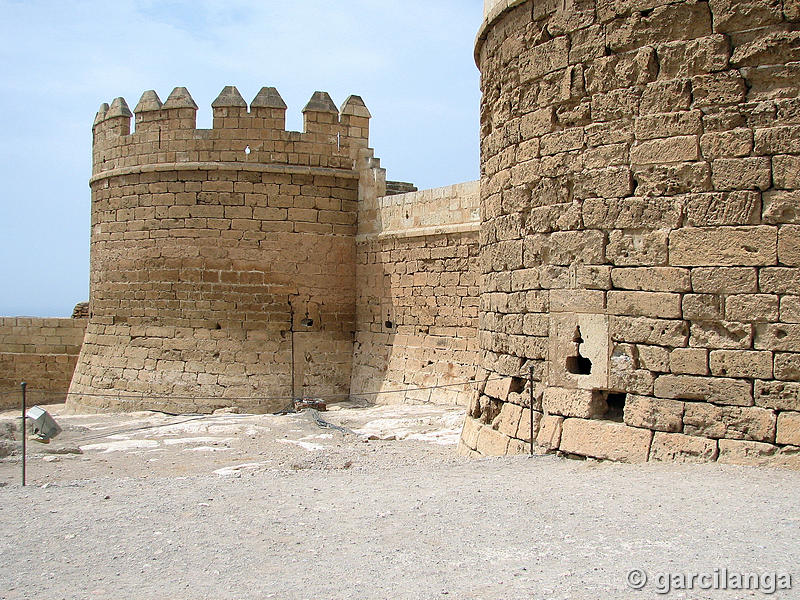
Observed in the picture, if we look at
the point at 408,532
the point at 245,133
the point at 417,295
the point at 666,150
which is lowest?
the point at 408,532

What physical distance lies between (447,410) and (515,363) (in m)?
4.69

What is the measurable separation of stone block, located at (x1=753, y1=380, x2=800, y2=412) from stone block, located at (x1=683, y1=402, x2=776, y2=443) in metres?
0.05

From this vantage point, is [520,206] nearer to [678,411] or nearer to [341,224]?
[678,411]

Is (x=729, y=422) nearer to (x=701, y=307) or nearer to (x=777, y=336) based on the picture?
(x=777, y=336)

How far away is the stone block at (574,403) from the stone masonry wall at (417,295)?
5.16 metres

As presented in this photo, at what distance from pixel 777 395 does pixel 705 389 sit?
410mm

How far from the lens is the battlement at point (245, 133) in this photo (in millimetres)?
13445

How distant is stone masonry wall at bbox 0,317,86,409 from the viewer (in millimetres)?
15969

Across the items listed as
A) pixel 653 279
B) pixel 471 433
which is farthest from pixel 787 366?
pixel 471 433

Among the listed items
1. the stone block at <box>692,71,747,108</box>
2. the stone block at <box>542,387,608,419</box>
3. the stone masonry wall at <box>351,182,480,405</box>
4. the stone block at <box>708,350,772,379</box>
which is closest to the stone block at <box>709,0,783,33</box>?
the stone block at <box>692,71,747,108</box>

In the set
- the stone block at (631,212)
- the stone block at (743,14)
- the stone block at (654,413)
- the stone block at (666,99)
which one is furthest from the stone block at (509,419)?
the stone block at (743,14)

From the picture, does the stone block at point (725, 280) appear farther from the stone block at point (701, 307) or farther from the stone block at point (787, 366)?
the stone block at point (787, 366)

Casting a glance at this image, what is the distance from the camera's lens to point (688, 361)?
534 cm

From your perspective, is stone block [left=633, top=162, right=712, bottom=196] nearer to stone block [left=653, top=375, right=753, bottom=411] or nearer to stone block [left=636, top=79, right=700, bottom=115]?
stone block [left=636, top=79, right=700, bottom=115]
